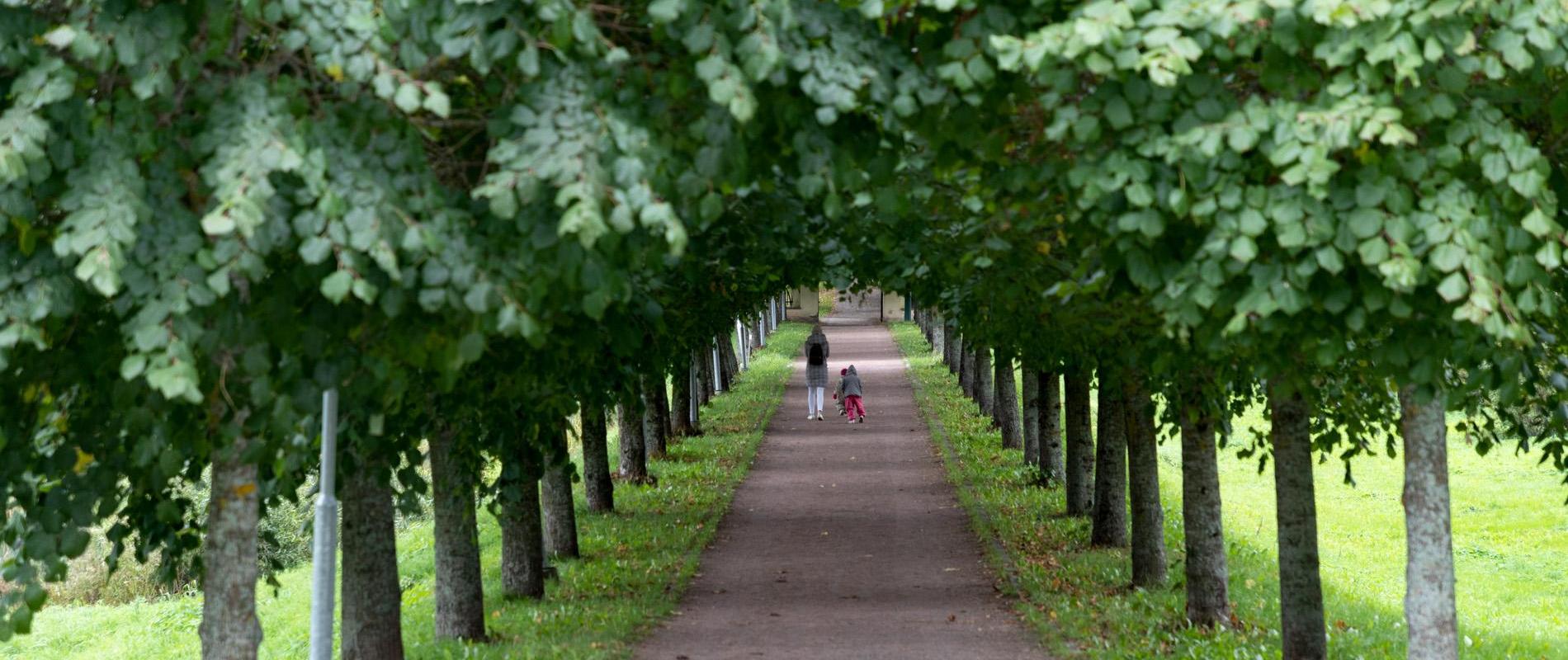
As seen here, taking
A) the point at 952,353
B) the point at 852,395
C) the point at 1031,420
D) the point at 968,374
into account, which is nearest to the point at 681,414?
the point at 852,395

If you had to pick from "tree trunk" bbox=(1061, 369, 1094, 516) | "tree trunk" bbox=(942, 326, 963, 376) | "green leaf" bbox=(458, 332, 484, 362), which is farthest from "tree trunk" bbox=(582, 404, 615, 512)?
"tree trunk" bbox=(942, 326, 963, 376)

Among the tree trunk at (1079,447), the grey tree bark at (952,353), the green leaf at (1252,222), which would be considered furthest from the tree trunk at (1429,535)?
the grey tree bark at (952,353)

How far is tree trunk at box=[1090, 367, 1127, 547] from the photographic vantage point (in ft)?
54.8

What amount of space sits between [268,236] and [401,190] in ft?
1.44

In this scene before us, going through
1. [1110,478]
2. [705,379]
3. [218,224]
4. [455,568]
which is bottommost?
[1110,478]

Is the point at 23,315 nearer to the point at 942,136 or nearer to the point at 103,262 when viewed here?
the point at 103,262

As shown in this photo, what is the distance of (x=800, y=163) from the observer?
503 cm

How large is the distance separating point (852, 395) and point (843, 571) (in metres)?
17.9

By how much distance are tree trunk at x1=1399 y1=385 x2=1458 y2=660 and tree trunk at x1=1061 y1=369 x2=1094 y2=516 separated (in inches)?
489

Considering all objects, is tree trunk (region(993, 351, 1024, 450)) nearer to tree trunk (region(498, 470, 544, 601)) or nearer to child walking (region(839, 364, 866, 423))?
child walking (region(839, 364, 866, 423))

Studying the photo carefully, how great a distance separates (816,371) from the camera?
117 ft

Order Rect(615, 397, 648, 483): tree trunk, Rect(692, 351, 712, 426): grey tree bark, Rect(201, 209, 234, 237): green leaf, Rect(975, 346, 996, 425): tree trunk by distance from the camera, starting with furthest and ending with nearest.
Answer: Rect(975, 346, 996, 425): tree trunk < Rect(692, 351, 712, 426): grey tree bark < Rect(615, 397, 648, 483): tree trunk < Rect(201, 209, 234, 237): green leaf

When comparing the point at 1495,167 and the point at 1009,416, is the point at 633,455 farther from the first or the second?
the point at 1495,167

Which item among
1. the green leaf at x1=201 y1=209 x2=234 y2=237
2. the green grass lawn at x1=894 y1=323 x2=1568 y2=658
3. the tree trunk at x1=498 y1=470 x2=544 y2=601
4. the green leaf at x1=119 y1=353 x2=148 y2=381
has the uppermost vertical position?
the green leaf at x1=201 y1=209 x2=234 y2=237
